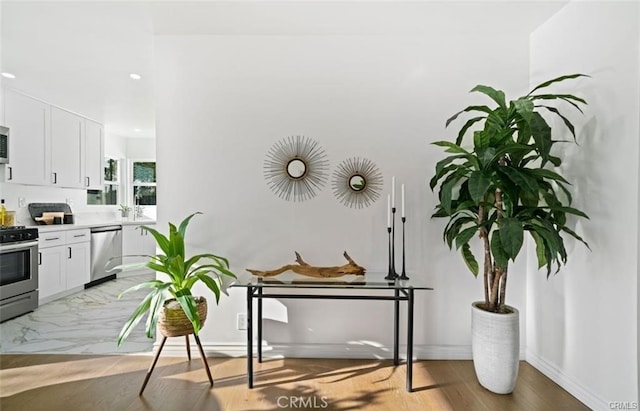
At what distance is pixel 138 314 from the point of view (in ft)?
6.49

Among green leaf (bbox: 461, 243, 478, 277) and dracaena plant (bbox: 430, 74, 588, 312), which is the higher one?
dracaena plant (bbox: 430, 74, 588, 312)

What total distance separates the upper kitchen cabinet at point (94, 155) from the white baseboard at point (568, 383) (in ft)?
19.9

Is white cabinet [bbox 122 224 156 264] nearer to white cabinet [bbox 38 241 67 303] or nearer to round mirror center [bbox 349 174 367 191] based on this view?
white cabinet [bbox 38 241 67 303]

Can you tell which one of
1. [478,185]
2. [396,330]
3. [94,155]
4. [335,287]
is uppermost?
[94,155]

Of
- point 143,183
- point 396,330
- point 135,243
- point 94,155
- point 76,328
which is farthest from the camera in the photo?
point 143,183

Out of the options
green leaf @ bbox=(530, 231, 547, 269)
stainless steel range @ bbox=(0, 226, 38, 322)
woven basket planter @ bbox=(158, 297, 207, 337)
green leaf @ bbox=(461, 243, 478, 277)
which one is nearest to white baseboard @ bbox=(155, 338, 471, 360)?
woven basket planter @ bbox=(158, 297, 207, 337)

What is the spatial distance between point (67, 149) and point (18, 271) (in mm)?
1962

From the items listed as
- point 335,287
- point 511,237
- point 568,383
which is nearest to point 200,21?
point 335,287

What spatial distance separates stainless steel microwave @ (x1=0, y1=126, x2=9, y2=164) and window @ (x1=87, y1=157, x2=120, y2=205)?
Result: 1.98 metres

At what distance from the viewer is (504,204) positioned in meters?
1.98

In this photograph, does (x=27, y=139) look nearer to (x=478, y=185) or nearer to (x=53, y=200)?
(x=53, y=200)

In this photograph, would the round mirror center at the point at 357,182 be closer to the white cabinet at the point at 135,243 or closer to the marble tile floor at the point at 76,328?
the marble tile floor at the point at 76,328

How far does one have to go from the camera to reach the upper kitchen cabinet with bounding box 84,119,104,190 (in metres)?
5.16

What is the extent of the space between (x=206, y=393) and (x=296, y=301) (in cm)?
86
